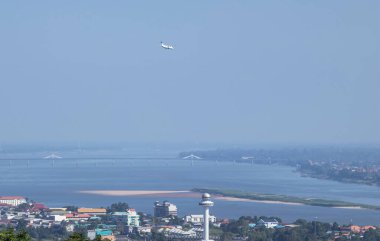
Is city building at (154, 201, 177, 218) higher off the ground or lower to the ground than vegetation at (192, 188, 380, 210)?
lower

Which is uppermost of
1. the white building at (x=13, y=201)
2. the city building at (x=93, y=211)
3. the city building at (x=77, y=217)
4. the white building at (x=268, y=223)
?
the white building at (x=13, y=201)

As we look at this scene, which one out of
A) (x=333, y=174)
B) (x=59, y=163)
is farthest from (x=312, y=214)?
(x=59, y=163)

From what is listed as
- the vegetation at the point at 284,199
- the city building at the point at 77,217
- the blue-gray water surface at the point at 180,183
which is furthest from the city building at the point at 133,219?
the vegetation at the point at 284,199

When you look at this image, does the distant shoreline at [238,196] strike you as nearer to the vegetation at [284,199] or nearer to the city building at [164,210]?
the vegetation at [284,199]

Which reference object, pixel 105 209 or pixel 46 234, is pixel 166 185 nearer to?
pixel 105 209

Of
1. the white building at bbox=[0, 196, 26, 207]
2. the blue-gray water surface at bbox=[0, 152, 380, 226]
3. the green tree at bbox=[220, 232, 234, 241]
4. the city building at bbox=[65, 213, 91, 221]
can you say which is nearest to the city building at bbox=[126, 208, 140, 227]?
the city building at bbox=[65, 213, 91, 221]

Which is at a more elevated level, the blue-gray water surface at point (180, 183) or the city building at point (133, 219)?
the blue-gray water surface at point (180, 183)

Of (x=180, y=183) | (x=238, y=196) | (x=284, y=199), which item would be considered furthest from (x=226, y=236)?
(x=180, y=183)

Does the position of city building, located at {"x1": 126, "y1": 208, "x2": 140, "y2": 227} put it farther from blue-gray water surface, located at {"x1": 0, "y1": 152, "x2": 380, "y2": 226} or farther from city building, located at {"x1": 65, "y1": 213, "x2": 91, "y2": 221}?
blue-gray water surface, located at {"x1": 0, "y1": 152, "x2": 380, "y2": 226}
